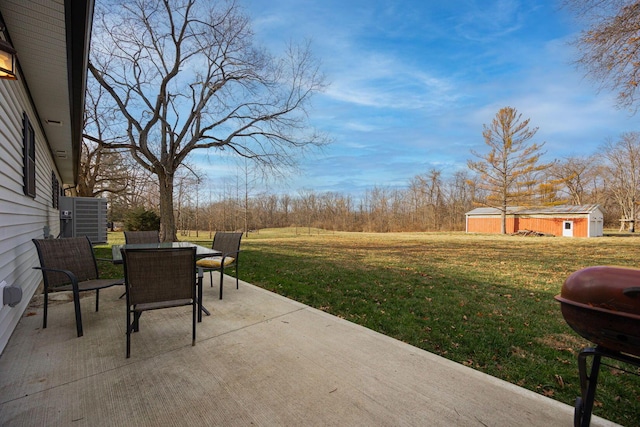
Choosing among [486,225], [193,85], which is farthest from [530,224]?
[193,85]

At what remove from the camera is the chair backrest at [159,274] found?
236 centimetres

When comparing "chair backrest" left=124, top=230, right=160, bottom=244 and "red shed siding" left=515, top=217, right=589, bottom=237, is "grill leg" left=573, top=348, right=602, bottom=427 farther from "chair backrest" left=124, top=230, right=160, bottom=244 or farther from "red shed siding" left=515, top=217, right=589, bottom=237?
"red shed siding" left=515, top=217, right=589, bottom=237

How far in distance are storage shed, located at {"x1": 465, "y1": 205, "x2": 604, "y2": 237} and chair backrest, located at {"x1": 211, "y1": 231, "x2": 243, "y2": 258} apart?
96.9 feet

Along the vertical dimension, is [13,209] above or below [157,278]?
above

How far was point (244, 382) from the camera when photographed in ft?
6.66

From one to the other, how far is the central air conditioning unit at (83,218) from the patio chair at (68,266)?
21.8 feet

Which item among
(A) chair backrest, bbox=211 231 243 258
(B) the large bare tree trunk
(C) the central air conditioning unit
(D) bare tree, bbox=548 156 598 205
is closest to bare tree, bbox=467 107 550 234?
(D) bare tree, bbox=548 156 598 205

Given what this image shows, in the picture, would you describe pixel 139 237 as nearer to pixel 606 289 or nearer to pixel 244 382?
pixel 244 382

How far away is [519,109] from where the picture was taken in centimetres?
2528

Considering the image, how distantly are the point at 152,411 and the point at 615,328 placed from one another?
234 centimetres

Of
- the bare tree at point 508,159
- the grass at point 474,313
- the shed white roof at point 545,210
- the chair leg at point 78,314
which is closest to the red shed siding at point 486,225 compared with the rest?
the shed white roof at point 545,210

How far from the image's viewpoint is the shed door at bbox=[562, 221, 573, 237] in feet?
81.2

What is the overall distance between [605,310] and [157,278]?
2.82 metres

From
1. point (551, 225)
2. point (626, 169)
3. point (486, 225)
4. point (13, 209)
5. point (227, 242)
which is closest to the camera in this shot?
point (13, 209)
